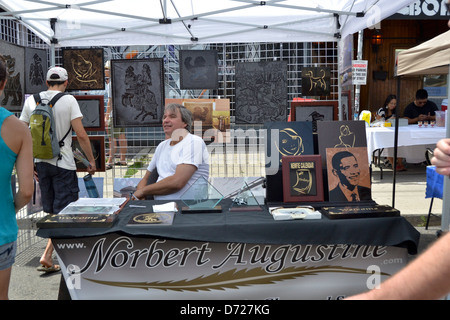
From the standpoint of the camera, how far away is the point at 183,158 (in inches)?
133

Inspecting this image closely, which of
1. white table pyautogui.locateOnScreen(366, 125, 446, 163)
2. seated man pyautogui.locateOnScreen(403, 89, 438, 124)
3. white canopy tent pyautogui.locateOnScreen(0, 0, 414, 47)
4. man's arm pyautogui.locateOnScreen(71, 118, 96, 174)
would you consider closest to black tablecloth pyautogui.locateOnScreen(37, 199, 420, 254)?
man's arm pyautogui.locateOnScreen(71, 118, 96, 174)

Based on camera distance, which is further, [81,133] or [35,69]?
[35,69]

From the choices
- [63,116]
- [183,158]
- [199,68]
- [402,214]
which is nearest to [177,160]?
[183,158]

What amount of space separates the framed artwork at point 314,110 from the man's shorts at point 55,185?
2.48 metres

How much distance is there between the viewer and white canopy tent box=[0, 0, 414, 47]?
498 cm

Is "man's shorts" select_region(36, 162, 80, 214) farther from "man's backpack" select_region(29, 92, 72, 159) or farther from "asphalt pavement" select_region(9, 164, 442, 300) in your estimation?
"asphalt pavement" select_region(9, 164, 442, 300)

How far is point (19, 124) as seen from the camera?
2.11 meters

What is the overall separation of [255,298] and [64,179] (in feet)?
6.79

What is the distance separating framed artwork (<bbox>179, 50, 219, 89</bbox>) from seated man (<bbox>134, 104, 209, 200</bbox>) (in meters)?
1.84

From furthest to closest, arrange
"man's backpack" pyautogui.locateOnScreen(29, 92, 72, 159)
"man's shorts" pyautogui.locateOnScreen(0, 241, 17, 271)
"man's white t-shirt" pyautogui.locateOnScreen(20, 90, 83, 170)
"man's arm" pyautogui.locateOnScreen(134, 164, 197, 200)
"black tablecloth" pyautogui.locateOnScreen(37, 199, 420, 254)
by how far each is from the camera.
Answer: "man's white t-shirt" pyautogui.locateOnScreen(20, 90, 83, 170), "man's backpack" pyautogui.locateOnScreen(29, 92, 72, 159), "man's arm" pyautogui.locateOnScreen(134, 164, 197, 200), "black tablecloth" pyautogui.locateOnScreen(37, 199, 420, 254), "man's shorts" pyautogui.locateOnScreen(0, 241, 17, 271)

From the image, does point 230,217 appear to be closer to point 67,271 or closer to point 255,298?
point 255,298

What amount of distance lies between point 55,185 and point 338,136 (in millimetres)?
2380

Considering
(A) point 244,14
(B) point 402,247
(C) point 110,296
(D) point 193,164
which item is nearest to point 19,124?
(C) point 110,296

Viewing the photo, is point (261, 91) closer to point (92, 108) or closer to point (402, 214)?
Result: point (92, 108)
